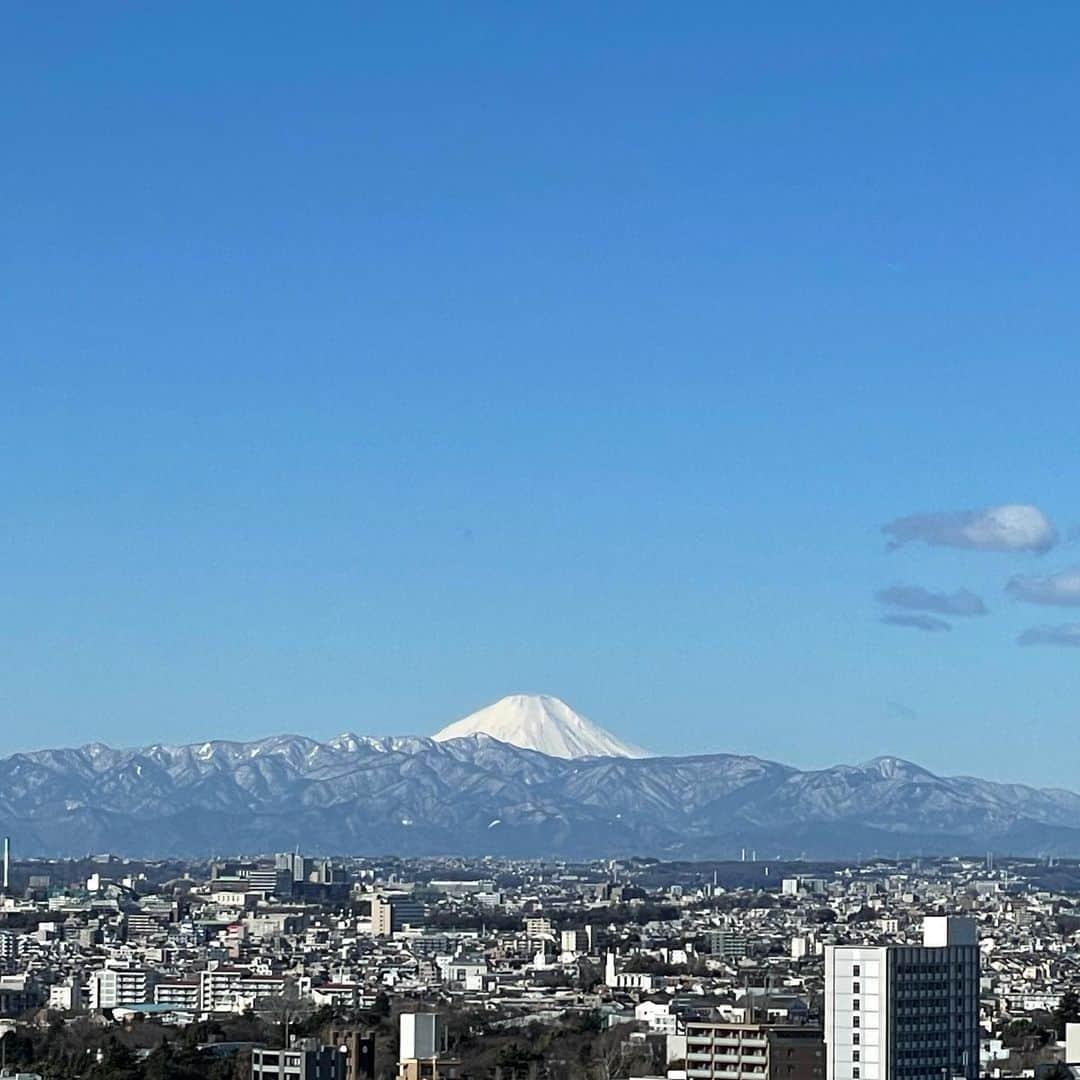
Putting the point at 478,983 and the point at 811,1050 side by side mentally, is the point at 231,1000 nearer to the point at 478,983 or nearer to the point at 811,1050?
the point at 478,983

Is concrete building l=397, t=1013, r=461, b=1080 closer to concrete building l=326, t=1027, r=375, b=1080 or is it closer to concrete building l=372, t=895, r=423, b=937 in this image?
concrete building l=326, t=1027, r=375, b=1080

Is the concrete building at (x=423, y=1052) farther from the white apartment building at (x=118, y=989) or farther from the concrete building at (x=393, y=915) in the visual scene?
the concrete building at (x=393, y=915)

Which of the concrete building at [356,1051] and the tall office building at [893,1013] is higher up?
the tall office building at [893,1013]

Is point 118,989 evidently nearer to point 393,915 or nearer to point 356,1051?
point 356,1051

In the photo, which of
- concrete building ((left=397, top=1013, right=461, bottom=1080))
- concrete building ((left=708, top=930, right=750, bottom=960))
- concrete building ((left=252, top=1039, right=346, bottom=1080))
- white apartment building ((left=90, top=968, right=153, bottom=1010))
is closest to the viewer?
concrete building ((left=252, top=1039, right=346, bottom=1080))

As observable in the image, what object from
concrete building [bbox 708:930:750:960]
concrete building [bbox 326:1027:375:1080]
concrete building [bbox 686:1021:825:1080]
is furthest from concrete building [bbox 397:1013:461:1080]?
concrete building [bbox 708:930:750:960]

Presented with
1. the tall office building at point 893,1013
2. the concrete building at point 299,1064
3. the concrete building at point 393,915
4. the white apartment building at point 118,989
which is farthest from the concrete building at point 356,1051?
the concrete building at point 393,915
